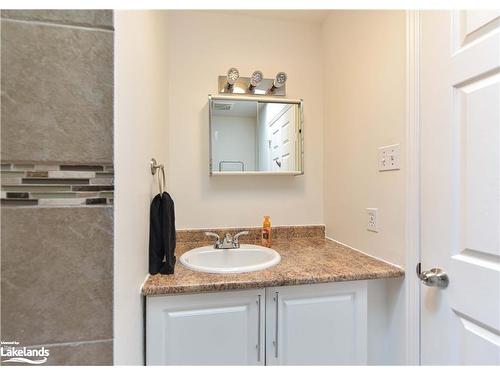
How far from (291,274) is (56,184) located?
0.81 meters

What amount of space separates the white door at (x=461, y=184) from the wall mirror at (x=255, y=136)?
2.52 ft

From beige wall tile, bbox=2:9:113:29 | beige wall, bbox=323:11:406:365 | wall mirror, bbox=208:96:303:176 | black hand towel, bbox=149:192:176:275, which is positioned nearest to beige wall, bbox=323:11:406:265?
beige wall, bbox=323:11:406:365

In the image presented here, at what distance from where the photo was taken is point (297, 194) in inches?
64.8

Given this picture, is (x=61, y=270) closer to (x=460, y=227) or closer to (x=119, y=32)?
(x=119, y=32)

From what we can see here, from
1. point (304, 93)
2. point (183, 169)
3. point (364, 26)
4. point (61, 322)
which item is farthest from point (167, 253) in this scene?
point (364, 26)

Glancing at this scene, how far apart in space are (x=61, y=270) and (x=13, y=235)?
11 centimetres

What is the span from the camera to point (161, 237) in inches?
38.3

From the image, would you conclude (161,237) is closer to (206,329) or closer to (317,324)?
(206,329)

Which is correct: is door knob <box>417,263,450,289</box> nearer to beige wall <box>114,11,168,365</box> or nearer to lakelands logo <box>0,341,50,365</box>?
beige wall <box>114,11,168,365</box>

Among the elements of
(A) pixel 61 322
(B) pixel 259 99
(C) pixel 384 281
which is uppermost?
(B) pixel 259 99

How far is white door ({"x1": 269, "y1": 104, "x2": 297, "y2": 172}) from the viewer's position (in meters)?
1.57

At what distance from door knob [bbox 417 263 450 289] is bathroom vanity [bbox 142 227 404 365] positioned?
0.13m

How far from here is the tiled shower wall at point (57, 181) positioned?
1.52 ft

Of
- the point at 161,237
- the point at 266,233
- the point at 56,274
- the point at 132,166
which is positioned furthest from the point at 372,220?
the point at 56,274
